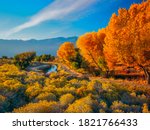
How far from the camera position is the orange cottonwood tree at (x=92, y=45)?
49.2m

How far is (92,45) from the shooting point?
49719 mm

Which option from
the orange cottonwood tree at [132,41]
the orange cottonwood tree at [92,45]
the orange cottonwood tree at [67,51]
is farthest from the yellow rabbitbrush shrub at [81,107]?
the orange cottonwood tree at [67,51]

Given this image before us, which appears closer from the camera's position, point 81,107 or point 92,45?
point 81,107

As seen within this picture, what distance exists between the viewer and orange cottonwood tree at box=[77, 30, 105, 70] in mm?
49219

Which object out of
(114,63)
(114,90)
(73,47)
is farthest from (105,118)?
(73,47)

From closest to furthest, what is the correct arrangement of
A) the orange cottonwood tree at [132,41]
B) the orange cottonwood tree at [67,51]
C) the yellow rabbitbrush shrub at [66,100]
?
the yellow rabbitbrush shrub at [66,100] → the orange cottonwood tree at [132,41] → the orange cottonwood tree at [67,51]

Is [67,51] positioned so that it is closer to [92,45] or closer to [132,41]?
[92,45]

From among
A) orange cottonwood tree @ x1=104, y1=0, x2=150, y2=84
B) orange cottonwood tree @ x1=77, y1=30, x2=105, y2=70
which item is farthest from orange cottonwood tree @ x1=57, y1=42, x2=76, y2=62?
orange cottonwood tree @ x1=104, y1=0, x2=150, y2=84

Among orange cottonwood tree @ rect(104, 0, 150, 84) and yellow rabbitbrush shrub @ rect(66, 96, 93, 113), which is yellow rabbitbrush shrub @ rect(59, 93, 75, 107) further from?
orange cottonwood tree @ rect(104, 0, 150, 84)

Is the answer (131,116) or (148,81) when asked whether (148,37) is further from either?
(131,116)

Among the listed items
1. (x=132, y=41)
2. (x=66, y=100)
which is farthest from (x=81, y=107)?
(x=132, y=41)

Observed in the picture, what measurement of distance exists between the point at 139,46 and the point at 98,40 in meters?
18.2

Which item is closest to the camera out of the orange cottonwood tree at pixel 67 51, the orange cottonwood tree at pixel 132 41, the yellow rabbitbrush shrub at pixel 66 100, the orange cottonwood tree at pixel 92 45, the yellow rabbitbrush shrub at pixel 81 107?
the yellow rabbitbrush shrub at pixel 81 107

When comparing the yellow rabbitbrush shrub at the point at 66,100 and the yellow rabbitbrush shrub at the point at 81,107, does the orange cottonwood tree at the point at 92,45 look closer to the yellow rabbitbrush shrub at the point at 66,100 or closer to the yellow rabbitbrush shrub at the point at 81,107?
the yellow rabbitbrush shrub at the point at 66,100
